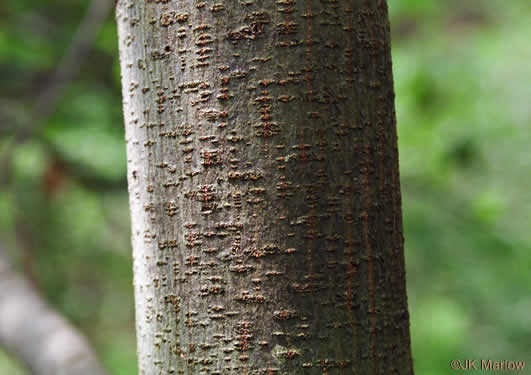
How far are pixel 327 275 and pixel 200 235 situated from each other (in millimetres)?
174

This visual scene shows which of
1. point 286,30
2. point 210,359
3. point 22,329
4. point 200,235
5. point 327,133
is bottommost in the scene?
point 210,359

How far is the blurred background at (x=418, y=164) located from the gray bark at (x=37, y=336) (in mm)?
653

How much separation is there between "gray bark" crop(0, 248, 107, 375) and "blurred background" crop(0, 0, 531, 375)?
25.7 inches

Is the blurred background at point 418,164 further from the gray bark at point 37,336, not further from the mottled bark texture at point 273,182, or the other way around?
the mottled bark texture at point 273,182

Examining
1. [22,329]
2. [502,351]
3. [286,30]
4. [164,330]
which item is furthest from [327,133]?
[502,351]

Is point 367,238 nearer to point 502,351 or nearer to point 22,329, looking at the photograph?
point 22,329

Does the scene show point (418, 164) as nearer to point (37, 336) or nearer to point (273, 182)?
point (37, 336)

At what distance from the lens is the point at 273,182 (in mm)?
756

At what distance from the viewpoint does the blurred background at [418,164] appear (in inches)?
119

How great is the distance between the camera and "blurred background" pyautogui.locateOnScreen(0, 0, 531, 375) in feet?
9.89

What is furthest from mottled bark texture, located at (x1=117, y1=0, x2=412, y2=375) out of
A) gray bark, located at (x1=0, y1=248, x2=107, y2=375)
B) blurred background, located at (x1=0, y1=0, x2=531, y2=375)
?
blurred background, located at (x1=0, y1=0, x2=531, y2=375)

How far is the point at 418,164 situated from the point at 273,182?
8.25 feet

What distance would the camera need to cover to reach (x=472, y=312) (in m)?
3.61

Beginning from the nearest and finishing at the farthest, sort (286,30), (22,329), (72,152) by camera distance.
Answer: (286,30), (22,329), (72,152)
